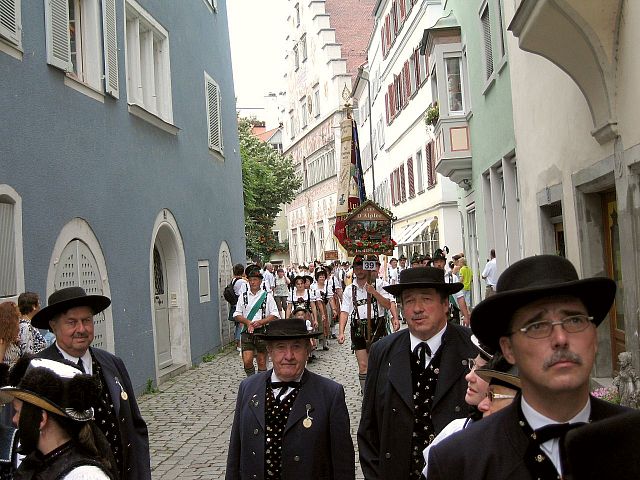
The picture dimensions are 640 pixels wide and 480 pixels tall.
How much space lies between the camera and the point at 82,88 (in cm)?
1158

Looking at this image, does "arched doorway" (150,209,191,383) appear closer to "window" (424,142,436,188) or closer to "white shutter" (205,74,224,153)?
"white shutter" (205,74,224,153)

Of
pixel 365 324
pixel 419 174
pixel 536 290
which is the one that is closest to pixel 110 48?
pixel 365 324

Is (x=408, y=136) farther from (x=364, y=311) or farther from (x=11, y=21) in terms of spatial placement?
(x=11, y=21)

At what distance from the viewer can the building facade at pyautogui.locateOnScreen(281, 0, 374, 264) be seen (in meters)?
59.8

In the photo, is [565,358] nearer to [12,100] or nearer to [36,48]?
[12,100]

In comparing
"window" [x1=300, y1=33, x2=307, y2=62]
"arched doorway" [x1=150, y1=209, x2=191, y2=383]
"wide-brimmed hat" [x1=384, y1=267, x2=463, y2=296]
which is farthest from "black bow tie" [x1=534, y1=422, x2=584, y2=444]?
"window" [x1=300, y1=33, x2=307, y2=62]

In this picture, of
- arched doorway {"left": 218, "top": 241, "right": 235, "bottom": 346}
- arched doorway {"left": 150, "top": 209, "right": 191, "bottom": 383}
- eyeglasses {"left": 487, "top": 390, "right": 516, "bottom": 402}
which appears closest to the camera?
eyeglasses {"left": 487, "top": 390, "right": 516, "bottom": 402}

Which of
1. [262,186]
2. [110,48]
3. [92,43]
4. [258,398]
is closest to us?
[258,398]

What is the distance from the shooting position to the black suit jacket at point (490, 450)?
→ 7.12 feet

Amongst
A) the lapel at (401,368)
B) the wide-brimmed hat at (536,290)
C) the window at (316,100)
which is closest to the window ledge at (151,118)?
the lapel at (401,368)

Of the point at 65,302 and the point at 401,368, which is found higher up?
the point at 65,302

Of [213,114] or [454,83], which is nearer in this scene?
[454,83]

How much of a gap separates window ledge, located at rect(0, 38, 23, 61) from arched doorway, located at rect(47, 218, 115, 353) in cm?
223

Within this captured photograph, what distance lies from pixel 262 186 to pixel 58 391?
46.6 m
